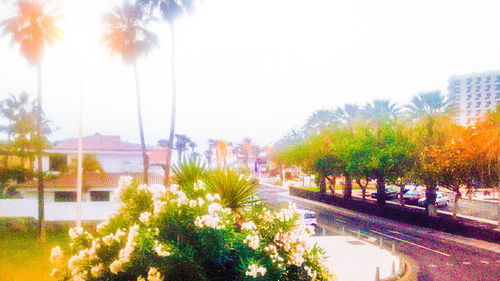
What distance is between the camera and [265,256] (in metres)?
6.59

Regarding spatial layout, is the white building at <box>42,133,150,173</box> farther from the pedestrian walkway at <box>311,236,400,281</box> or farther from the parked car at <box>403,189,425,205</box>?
the parked car at <box>403,189,425,205</box>

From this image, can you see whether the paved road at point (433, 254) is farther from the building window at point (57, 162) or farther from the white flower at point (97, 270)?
the building window at point (57, 162)

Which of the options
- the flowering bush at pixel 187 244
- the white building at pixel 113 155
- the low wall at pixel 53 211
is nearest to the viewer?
the flowering bush at pixel 187 244

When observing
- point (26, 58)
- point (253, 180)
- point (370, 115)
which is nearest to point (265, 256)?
point (253, 180)

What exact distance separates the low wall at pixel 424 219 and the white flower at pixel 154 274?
2605 centimetres

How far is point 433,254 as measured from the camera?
22.4 meters

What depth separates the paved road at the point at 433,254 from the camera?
18.2 metres

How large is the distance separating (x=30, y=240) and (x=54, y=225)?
220 centimetres

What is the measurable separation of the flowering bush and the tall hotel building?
19320 cm

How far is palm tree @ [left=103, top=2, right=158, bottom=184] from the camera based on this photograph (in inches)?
1299

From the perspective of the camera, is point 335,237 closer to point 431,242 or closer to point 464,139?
point 431,242

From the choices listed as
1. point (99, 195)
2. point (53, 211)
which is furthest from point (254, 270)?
point (99, 195)

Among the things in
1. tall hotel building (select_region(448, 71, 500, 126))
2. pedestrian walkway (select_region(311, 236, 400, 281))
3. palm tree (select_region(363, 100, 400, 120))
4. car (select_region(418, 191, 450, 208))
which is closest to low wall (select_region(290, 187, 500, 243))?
pedestrian walkway (select_region(311, 236, 400, 281))

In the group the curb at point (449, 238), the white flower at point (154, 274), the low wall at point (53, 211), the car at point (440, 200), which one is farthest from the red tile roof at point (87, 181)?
the white flower at point (154, 274)
